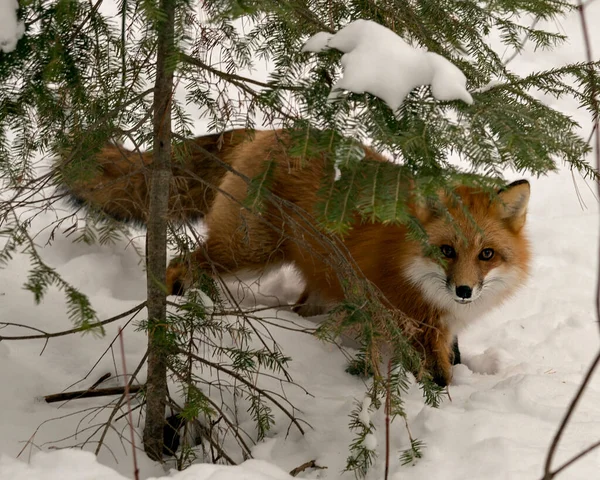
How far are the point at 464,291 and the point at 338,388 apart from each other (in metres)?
0.95

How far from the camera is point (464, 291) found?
3.48 metres

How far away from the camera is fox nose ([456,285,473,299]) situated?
3.47 m

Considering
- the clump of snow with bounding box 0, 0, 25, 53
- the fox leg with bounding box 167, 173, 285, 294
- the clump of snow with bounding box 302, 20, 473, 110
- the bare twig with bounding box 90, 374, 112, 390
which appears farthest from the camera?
the fox leg with bounding box 167, 173, 285, 294

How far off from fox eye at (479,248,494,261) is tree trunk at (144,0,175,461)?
74.7 inches

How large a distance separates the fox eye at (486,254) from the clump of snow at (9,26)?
2.66m

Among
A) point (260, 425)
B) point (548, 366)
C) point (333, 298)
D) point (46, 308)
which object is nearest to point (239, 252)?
point (333, 298)

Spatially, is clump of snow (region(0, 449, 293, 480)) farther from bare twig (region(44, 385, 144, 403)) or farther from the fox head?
the fox head

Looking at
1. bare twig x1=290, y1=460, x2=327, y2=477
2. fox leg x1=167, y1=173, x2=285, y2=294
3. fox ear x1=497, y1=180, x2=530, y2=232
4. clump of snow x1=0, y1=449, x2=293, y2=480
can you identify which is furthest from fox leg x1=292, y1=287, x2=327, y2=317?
clump of snow x1=0, y1=449, x2=293, y2=480

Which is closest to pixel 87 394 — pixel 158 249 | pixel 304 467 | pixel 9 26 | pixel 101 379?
pixel 101 379

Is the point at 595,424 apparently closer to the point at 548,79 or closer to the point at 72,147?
the point at 548,79

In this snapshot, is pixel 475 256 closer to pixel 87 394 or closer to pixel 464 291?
pixel 464 291

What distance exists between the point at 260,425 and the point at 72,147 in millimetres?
1511

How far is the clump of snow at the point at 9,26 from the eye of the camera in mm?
2146

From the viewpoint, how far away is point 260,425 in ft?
9.55
